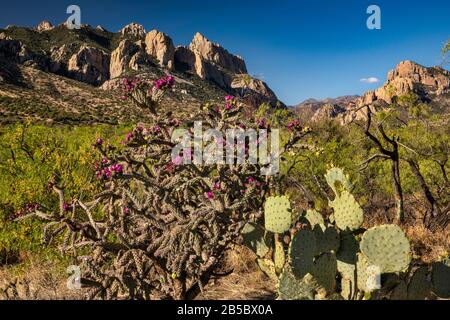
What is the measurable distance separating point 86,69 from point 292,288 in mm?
98551

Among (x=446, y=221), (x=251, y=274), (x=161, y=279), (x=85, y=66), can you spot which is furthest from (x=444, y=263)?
(x=85, y=66)

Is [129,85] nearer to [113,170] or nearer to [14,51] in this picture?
[113,170]

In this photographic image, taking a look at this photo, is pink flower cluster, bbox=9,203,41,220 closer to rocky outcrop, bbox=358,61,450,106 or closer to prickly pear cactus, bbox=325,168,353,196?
prickly pear cactus, bbox=325,168,353,196

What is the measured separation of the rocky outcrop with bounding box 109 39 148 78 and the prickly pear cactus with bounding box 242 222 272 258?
89.0m

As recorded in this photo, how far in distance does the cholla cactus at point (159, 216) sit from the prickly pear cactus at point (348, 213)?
929 millimetres

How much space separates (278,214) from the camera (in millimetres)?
3115

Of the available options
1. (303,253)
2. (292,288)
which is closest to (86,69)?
(303,253)

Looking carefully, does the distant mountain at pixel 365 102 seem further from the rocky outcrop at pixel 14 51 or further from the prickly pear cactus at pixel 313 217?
the rocky outcrop at pixel 14 51

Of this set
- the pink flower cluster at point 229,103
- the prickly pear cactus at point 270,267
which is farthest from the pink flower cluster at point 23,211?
the prickly pear cactus at point 270,267

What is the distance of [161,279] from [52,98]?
62689 millimetres

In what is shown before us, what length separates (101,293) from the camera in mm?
3549

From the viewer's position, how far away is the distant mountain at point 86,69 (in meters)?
51.8

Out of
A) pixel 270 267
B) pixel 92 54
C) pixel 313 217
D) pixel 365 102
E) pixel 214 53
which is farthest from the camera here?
pixel 214 53
